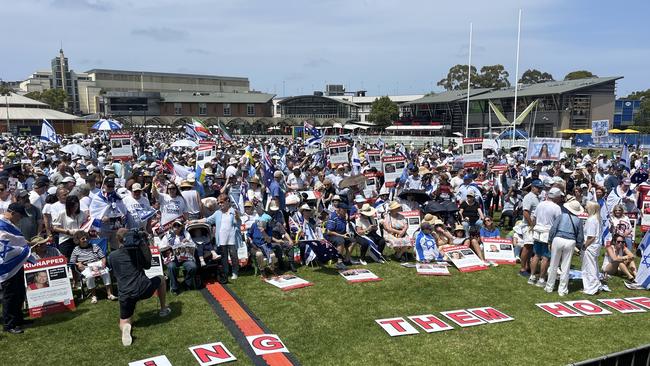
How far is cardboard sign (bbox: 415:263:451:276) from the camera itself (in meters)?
9.85

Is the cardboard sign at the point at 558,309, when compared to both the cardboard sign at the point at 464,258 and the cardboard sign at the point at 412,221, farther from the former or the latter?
the cardboard sign at the point at 412,221

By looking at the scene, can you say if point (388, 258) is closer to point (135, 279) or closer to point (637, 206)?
point (135, 279)

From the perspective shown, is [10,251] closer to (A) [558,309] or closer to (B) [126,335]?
(B) [126,335]

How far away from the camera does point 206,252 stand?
9.27 metres

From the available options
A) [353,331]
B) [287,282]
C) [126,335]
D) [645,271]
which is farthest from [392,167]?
[126,335]

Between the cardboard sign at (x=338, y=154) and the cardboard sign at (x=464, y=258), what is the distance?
7.36m

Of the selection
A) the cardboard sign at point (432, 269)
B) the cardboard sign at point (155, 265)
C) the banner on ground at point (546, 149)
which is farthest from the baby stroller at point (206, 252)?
the banner on ground at point (546, 149)

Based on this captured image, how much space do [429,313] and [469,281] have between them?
2.08 meters

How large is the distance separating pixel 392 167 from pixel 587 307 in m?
7.82

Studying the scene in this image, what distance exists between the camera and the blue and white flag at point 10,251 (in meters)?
6.74

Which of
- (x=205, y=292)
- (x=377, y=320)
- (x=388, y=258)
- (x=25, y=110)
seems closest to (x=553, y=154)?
(x=388, y=258)

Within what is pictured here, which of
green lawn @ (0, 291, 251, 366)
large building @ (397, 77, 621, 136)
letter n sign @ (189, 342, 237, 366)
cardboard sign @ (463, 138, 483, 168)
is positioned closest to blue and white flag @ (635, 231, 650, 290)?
cardboard sign @ (463, 138, 483, 168)

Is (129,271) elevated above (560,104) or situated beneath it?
situated beneath

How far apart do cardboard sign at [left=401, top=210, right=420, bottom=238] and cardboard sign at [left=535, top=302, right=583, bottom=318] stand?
3.75 metres
